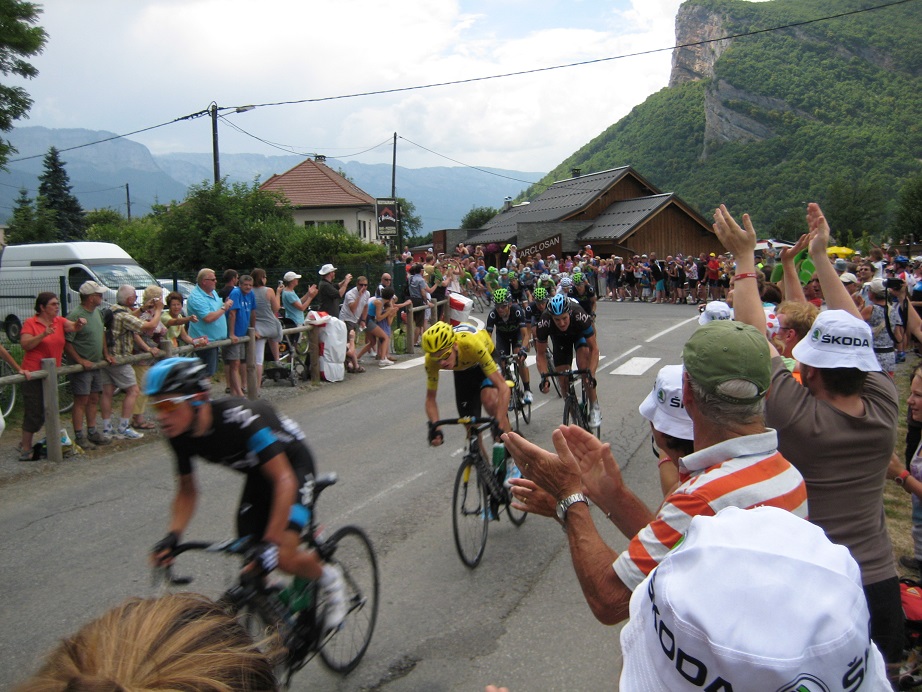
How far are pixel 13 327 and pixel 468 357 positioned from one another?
12.5 m

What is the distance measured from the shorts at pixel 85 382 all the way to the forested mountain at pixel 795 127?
58.9 m

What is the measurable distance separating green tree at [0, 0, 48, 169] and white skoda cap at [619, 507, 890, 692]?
19.0m

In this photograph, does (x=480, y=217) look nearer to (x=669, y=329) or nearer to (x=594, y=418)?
(x=669, y=329)

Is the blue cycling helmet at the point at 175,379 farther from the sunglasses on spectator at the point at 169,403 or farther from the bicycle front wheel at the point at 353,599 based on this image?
the bicycle front wheel at the point at 353,599

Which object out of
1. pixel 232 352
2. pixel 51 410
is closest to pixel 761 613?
pixel 51 410

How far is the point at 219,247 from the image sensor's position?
23.0 m

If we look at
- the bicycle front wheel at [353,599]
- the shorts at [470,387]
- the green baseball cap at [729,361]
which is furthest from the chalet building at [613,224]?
the green baseball cap at [729,361]

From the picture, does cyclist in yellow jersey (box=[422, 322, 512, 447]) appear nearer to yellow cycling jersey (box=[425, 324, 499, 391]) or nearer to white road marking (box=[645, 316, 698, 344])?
yellow cycling jersey (box=[425, 324, 499, 391])

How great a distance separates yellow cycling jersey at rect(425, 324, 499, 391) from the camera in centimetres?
624

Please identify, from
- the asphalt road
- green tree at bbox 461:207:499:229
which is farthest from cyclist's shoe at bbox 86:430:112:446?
green tree at bbox 461:207:499:229

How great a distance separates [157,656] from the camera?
122 cm

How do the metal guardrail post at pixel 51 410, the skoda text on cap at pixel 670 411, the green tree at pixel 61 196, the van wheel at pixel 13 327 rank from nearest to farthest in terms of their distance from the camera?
the skoda text on cap at pixel 670 411
the metal guardrail post at pixel 51 410
the van wheel at pixel 13 327
the green tree at pixel 61 196

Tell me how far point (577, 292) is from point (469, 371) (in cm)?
598

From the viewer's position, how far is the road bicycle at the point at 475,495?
573 centimetres
